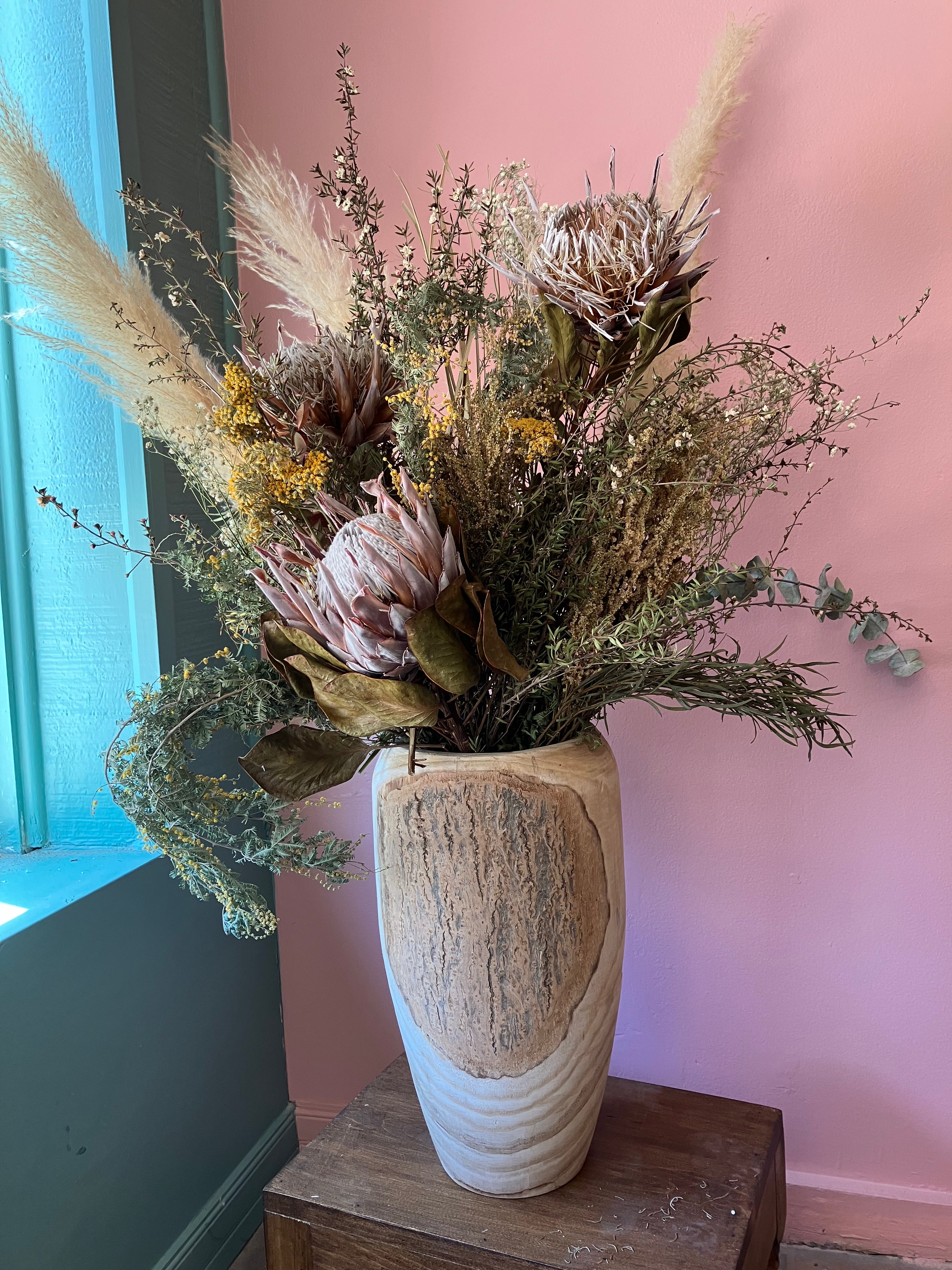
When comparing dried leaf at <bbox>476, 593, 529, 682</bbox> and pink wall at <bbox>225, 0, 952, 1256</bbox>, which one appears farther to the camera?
pink wall at <bbox>225, 0, 952, 1256</bbox>

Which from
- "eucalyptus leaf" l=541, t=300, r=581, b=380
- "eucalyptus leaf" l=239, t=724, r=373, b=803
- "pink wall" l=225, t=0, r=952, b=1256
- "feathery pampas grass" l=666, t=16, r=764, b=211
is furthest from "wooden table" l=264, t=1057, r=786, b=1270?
"feathery pampas grass" l=666, t=16, r=764, b=211

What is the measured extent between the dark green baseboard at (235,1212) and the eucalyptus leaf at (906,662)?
92 cm

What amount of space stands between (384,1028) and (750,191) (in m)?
1.18

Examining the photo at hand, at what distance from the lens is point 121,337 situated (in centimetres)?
70

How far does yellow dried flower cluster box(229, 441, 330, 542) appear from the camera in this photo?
2.11 ft

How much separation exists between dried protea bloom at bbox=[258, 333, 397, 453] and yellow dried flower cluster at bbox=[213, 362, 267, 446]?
0.6 inches

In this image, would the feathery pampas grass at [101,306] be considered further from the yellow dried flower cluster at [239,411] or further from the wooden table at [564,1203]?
the wooden table at [564,1203]

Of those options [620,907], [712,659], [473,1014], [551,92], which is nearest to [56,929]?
[473,1014]

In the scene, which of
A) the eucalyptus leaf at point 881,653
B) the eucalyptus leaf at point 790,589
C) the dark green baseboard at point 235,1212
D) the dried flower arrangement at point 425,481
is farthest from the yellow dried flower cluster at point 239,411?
the dark green baseboard at point 235,1212

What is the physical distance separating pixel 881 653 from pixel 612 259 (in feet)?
1.98

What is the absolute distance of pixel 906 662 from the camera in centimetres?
99

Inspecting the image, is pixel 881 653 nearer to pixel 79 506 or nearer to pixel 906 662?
pixel 906 662

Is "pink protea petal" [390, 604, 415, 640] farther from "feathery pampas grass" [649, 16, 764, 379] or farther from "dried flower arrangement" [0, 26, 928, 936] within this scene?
"feathery pampas grass" [649, 16, 764, 379]

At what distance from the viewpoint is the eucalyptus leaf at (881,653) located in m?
0.99
